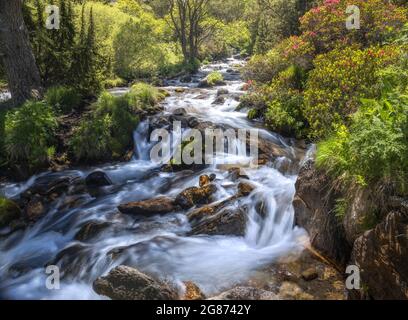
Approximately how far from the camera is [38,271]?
719 centimetres

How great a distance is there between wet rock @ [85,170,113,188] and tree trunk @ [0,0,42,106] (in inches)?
168

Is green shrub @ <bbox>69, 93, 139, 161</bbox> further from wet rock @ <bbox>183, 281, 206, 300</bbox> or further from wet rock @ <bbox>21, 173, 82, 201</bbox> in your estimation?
wet rock @ <bbox>183, 281, 206, 300</bbox>

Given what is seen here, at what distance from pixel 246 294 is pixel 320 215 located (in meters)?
2.10

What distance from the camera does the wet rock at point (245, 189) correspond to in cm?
880

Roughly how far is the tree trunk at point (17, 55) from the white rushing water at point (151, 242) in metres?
3.78

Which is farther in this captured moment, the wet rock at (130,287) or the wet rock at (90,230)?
the wet rock at (90,230)

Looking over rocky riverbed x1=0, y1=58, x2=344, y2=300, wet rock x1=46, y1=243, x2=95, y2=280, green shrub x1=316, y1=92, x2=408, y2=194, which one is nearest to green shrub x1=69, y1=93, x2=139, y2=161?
rocky riverbed x1=0, y1=58, x2=344, y2=300

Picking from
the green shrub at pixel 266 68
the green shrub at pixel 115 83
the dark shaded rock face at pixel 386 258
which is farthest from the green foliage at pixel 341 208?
the green shrub at pixel 115 83

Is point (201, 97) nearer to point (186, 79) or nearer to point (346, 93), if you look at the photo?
point (186, 79)

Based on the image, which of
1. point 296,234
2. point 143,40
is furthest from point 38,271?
point 143,40

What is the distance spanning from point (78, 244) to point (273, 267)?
4013mm

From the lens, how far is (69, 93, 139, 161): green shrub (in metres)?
11.5

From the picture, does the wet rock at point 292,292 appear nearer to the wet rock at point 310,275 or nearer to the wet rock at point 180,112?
the wet rock at point 310,275

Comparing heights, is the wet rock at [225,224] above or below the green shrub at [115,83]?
below
